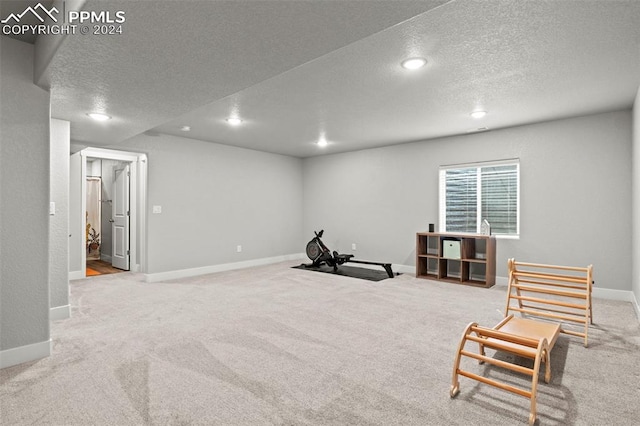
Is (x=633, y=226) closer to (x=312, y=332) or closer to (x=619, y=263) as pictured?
(x=619, y=263)

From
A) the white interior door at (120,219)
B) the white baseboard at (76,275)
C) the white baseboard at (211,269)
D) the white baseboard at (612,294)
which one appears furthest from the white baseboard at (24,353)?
the white baseboard at (612,294)

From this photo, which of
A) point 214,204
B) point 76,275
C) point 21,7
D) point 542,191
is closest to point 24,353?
point 21,7

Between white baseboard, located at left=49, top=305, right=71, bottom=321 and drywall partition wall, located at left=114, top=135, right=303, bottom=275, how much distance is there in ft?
6.01

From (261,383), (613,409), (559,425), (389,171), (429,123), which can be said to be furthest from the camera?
(389,171)

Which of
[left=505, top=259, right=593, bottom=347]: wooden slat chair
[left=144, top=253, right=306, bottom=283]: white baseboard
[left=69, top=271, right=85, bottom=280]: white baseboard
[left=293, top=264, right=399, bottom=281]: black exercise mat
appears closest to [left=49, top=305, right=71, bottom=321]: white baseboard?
[left=144, top=253, right=306, bottom=283]: white baseboard

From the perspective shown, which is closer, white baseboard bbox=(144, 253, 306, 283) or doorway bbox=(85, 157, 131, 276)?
white baseboard bbox=(144, 253, 306, 283)

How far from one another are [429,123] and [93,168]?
730 centimetres

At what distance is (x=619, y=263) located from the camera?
4430 millimetres

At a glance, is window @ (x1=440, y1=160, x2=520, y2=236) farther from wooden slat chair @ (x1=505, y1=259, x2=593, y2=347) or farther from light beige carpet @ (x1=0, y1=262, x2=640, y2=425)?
light beige carpet @ (x1=0, y1=262, x2=640, y2=425)

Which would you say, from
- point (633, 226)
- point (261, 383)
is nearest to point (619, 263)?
point (633, 226)

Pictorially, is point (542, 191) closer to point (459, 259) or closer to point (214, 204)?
point (459, 259)

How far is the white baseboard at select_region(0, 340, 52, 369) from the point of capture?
247cm

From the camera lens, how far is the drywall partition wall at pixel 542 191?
14.6 ft

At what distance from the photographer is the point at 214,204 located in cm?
637
